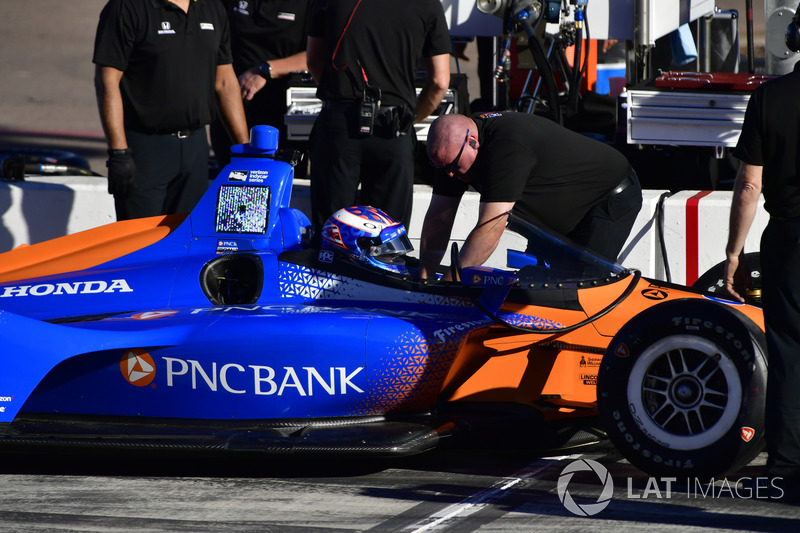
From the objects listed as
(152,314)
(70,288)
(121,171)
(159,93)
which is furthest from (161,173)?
(152,314)

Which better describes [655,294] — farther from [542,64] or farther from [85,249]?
Result: [542,64]

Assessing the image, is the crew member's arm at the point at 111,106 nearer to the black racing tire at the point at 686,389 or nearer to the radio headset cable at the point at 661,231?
the radio headset cable at the point at 661,231

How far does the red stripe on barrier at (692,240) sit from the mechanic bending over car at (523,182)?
108 centimetres

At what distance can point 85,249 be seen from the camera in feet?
19.2

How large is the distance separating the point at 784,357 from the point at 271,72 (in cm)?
432

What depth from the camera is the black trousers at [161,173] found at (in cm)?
670

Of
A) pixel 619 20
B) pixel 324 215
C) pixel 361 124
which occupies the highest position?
pixel 619 20

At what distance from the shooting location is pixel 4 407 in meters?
4.84

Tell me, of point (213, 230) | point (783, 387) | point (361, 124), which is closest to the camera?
point (783, 387)

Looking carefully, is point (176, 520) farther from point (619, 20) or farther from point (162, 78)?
point (619, 20)

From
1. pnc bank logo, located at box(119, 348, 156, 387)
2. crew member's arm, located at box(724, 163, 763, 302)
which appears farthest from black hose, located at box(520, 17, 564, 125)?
pnc bank logo, located at box(119, 348, 156, 387)

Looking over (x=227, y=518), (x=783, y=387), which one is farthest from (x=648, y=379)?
(x=227, y=518)

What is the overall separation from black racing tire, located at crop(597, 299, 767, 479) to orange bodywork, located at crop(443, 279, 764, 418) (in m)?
0.35

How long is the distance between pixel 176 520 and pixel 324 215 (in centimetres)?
261
